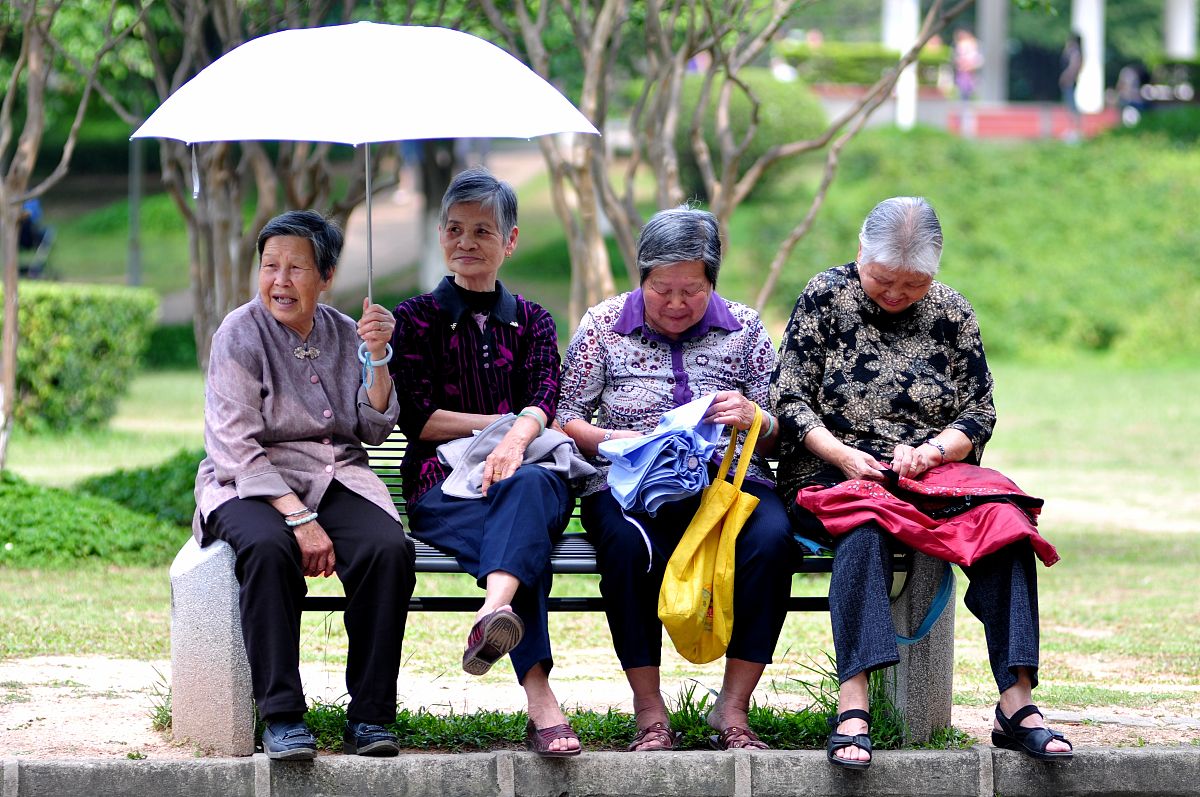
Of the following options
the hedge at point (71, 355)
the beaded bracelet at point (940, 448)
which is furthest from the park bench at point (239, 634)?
the hedge at point (71, 355)

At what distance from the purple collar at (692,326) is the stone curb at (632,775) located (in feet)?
4.31

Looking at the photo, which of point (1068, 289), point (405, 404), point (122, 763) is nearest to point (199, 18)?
point (405, 404)

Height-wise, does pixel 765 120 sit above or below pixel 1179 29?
below

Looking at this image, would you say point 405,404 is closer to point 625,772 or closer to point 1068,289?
point 625,772

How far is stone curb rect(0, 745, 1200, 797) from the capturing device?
13.9 ft

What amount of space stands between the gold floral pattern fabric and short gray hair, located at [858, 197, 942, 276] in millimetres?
173

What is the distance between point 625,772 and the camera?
4.36m

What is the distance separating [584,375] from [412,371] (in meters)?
0.54

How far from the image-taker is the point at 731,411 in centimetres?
461

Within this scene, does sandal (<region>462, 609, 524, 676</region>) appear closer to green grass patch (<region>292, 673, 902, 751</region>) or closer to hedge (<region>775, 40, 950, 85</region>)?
green grass patch (<region>292, 673, 902, 751</region>)

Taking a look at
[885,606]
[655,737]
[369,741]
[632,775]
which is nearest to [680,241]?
[885,606]

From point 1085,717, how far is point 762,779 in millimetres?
1383

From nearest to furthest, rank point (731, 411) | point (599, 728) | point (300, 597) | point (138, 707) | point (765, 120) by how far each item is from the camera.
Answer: point (300, 597)
point (731, 411)
point (599, 728)
point (138, 707)
point (765, 120)

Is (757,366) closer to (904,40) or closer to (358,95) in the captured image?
(358,95)
